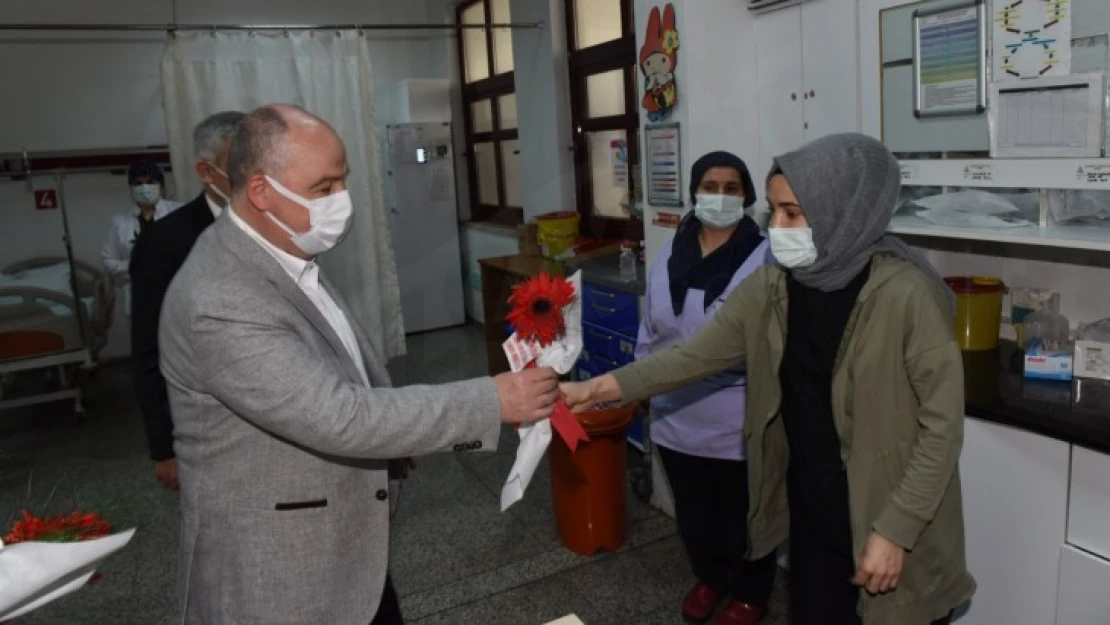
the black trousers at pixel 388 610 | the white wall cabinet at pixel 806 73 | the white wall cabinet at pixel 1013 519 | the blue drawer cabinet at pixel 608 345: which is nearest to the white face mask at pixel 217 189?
the black trousers at pixel 388 610

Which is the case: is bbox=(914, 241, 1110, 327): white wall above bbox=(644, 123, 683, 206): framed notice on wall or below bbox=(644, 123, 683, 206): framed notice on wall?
below

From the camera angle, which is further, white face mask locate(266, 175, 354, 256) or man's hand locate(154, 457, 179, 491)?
man's hand locate(154, 457, 179, 491)

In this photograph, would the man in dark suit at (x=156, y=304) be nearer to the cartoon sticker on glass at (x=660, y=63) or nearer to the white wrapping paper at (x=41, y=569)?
the white wrapping paper at (x=41, y=569)

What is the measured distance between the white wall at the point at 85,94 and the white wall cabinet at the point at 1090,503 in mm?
6692

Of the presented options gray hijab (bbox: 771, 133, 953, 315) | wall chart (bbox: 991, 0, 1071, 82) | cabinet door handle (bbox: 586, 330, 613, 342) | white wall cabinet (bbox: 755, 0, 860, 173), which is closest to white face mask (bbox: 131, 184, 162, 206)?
cabinet door handle (bbox: 586, 330, 613, 342)

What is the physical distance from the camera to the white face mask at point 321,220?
1446 millimetres

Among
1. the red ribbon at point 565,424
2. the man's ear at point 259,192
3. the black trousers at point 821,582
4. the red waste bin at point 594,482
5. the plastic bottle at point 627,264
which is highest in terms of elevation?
the man's ear at point 259,192

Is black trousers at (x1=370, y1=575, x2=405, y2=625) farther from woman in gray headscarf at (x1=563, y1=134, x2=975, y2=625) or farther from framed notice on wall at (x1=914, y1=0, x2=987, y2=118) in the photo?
framed notice on wall at (x1=914, y1=0, x2=987, y2=118)

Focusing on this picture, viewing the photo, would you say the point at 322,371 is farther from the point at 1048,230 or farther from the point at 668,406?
the point at 1048,230

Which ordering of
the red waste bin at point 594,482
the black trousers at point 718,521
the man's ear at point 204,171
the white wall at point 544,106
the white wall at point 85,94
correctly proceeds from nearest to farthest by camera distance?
the man's ear at point 204,171 → the black trousers at point 718,521 → the red waste bin at point 594,482 → the white wall at point 544,106 → the white wall at point 85,94

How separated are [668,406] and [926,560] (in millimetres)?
1078

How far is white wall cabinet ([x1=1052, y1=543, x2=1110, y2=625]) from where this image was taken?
1.83m

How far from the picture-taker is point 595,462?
3039 millimetres

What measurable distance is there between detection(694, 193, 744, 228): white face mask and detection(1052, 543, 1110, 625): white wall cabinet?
1202 millimetres
